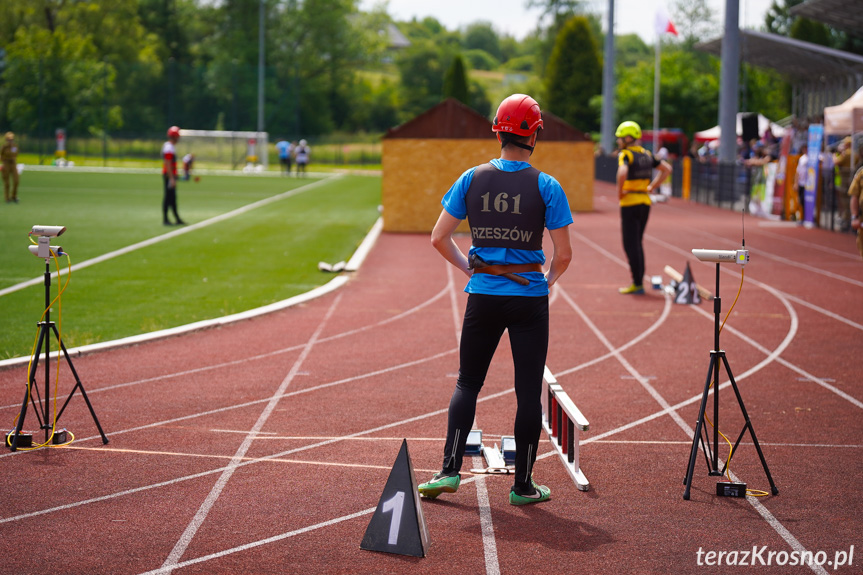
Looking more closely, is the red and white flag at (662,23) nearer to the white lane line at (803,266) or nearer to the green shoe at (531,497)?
the white lane line at (803,266)

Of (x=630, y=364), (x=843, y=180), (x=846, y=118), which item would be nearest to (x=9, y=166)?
(x=846, y=118)

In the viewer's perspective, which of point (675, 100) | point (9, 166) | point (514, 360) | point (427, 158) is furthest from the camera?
point (675, 100)

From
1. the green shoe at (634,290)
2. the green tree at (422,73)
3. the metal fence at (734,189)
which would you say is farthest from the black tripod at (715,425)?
the green tree at (422,73)

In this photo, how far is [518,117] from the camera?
211 inches

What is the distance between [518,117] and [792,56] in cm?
4358

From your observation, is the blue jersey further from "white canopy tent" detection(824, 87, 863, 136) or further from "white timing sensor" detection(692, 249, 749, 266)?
"white canopy tent" detection(824, 87, 863, 136)

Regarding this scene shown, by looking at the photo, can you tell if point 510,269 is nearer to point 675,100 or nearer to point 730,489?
point 730,489

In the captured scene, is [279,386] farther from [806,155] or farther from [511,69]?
[511,69]

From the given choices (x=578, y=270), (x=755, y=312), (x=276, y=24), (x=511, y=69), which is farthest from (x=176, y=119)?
(x=511, y=69)

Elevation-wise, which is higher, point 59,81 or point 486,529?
point 59,81

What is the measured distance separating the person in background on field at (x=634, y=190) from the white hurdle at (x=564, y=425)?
21.0ft

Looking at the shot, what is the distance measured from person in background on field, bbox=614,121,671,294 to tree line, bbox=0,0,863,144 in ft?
161

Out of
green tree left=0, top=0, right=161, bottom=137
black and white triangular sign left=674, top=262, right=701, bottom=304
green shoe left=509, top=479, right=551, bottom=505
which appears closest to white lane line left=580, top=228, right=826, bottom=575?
black and white triangular sign left=674, top=262, right=701, bottom=304

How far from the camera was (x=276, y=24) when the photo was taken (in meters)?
87.2
